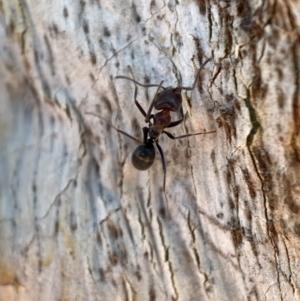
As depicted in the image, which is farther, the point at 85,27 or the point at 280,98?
the point at 85,27

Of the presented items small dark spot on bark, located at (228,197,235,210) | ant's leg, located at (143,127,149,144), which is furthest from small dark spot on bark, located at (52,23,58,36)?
small dark spot on bark, located at (228,197,235,210)

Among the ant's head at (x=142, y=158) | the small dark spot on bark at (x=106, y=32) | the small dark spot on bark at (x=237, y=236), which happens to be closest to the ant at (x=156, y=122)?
the ant's head at (x=142, y=158)

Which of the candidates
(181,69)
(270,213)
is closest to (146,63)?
(181,69)

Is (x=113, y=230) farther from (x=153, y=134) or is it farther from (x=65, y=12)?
(x=65, y=12)

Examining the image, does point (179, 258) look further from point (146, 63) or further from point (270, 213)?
point (146, 63)

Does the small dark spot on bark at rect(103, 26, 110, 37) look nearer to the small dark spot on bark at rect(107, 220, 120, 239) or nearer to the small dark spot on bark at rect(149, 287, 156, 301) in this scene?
the small dark spot on bark at rect(107, 220, 120, 239)

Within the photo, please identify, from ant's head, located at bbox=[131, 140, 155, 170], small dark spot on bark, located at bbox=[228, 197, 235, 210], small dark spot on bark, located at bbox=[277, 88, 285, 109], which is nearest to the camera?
small dark spot on bark, located at bbox=[277, 88, 285, 109]

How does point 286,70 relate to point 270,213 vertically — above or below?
above

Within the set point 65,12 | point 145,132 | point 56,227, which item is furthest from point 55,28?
point 56,227
